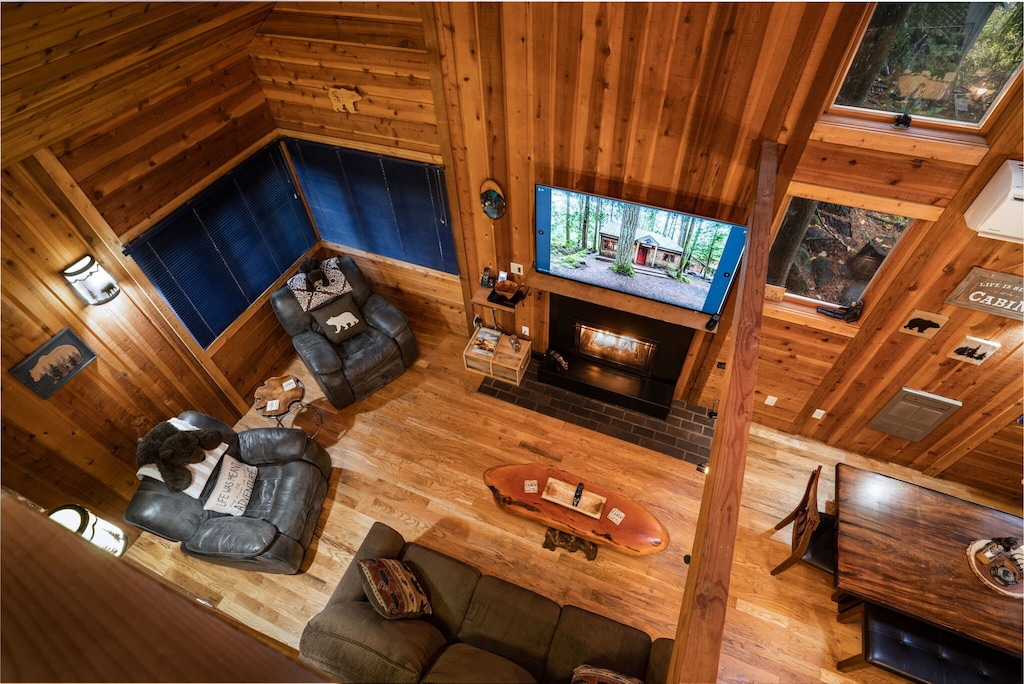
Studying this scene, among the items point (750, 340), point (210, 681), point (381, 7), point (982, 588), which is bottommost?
point (982, 588)

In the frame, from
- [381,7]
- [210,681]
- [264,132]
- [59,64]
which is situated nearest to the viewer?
[210,681]

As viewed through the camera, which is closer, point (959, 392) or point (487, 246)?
point (959, 392)

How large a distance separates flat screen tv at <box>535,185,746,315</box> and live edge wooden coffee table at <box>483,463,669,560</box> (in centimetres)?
156

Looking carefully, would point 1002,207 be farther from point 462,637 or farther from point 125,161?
point 125,161

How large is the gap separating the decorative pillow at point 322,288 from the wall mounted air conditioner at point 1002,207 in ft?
15.2

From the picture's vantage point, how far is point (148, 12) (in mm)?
2516

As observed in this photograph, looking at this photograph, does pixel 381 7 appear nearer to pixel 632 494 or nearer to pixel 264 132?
pixel 264 132

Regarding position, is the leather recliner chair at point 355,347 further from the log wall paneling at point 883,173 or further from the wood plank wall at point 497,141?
the log wall paneling at point 883,173

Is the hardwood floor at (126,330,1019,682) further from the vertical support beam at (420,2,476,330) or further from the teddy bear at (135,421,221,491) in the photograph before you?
the vertical support beam at (420,2,476,330)

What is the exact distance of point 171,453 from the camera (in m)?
3.44

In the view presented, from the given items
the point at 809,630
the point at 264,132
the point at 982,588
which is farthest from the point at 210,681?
the point at 264,132

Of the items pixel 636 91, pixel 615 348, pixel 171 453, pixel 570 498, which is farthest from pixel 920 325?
pixel 171 453

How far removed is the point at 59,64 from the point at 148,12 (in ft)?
1.65

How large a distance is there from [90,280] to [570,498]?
3.63 metres
